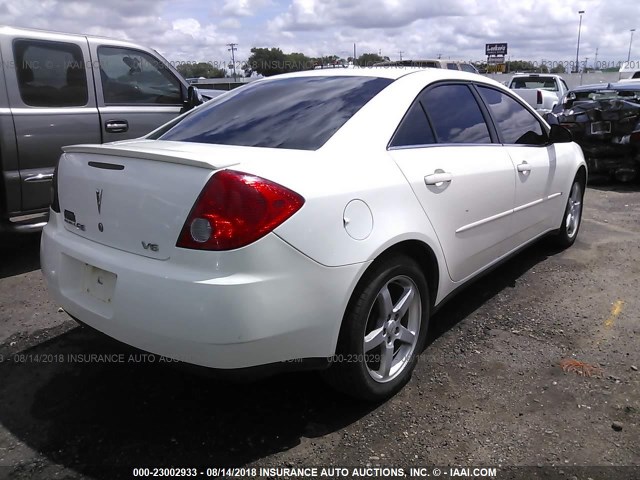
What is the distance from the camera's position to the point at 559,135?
4.26 meters

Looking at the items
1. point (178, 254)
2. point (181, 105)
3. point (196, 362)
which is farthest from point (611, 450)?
point (181, 105)

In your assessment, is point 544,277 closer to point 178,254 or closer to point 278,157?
point 278,157

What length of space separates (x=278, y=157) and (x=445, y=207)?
3.39 feet

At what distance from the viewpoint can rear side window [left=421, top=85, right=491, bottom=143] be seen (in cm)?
311

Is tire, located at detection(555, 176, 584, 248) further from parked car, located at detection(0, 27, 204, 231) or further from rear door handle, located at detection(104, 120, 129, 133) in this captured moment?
rear door handle, located at detection(104, 120, 129, 133)

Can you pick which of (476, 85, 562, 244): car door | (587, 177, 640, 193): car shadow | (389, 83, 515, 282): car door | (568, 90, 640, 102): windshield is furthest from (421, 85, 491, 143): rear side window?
(568, 90, 640, 102): windshield

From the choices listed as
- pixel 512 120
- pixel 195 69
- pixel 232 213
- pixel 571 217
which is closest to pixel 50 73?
pixel 232 213

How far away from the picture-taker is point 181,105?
19.4ft

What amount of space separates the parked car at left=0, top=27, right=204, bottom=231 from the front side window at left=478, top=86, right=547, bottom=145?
11.1 feet

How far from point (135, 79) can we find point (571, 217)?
14.8 ft

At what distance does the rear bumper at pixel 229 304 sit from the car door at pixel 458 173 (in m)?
0.76

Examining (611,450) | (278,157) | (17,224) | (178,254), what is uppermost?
(278,157)

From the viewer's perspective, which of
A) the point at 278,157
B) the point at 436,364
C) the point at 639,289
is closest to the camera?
the point at 278,157

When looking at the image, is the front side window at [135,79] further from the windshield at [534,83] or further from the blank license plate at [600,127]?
the windshield at [534,83]
